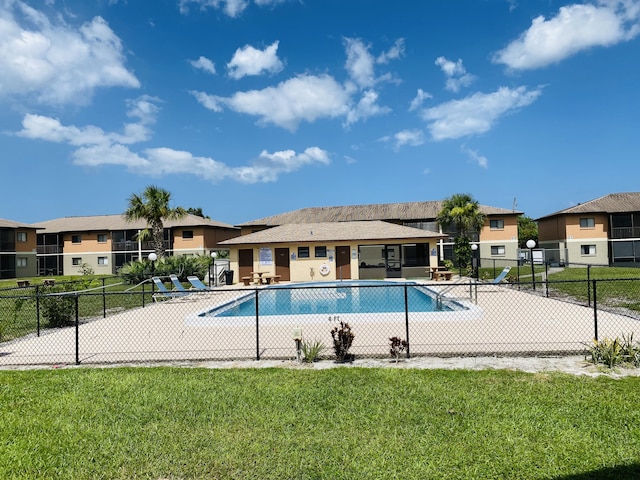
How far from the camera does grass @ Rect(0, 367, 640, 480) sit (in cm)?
391

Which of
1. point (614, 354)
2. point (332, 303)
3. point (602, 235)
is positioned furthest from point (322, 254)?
point (602, 235)

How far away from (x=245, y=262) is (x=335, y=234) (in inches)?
274

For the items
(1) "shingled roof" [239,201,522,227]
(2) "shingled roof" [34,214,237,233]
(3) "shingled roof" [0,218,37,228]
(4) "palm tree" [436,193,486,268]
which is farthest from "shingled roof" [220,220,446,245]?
(3) "shingled roof" [0,218,37,228]

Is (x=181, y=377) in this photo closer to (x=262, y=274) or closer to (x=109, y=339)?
(x=109, y=339)

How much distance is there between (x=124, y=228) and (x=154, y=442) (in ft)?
150

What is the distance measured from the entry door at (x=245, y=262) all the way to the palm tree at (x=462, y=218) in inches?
638

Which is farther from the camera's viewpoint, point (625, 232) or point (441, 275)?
point (625, 232)

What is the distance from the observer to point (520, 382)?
6.14 meters

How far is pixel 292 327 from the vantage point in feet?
38.6

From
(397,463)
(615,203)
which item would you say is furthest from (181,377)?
(615,203)

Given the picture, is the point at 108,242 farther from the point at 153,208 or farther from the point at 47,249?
the point at 153,208

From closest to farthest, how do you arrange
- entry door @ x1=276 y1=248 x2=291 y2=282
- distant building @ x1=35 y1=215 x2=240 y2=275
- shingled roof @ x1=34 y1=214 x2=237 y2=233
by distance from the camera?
entry door @ x1=276 y1=248 x2=291 y2=282 → distant building @ x1=35 y1=215 x2=240 y2=275 → shingled roof @ x1=34 y1=214 x2=237 y2=233

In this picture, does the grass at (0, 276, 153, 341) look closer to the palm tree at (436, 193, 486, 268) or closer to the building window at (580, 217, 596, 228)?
the palm tree at (436, 193, 486, 268)

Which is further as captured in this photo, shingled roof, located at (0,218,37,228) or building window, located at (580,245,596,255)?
shingled roof, located at (0,218,37,228)
